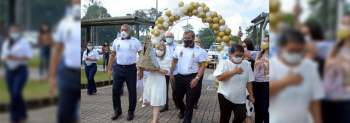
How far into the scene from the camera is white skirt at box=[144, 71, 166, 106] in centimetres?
384

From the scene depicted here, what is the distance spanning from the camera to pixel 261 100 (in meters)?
3.31

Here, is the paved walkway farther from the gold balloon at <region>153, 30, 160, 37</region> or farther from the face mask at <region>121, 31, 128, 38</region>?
the gold balloon at <region>153, 30, 160, 37</region>

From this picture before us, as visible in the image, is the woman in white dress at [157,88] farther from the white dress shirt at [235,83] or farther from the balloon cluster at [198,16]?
the balloon cluster at [198,16]

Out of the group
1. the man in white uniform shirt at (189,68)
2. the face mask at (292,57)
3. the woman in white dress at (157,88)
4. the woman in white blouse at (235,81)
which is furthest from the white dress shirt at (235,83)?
the face mask at (292,57)

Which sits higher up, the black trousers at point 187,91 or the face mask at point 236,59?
the face mask at point 236,59

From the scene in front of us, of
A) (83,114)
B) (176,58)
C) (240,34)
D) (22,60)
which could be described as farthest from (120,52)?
(22,60)

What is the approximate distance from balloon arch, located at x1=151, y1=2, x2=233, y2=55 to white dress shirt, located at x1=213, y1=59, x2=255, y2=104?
13.3 feet

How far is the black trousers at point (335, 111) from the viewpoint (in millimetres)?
695

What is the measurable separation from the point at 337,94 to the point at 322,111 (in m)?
0.07

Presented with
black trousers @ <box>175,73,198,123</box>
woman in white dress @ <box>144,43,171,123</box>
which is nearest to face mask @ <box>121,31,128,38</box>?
woman in white dress @ <box>144,43,171,123</box>

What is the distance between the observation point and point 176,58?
13.9 feet

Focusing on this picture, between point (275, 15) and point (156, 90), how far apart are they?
10.5 ft

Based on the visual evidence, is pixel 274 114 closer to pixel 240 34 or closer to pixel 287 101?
pixel 287 101

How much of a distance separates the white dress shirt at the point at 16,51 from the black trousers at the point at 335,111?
0.86 metres
